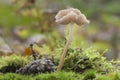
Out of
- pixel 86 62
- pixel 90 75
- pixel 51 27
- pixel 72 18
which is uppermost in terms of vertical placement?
pixel 51 27

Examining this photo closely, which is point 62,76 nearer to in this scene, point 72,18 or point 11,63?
point 72,18

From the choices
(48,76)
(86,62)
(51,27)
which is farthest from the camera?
(51,27)

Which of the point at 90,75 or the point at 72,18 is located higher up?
the point at 72,18

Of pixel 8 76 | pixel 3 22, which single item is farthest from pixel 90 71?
pixel 3 22

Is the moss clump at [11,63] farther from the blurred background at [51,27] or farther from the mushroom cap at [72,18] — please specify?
the mushroom cap at [72,18]

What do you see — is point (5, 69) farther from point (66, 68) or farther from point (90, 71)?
point (90, 71)

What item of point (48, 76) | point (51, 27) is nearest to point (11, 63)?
point (48, 76)

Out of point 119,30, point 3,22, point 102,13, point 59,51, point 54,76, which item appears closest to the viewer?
point 54,76
